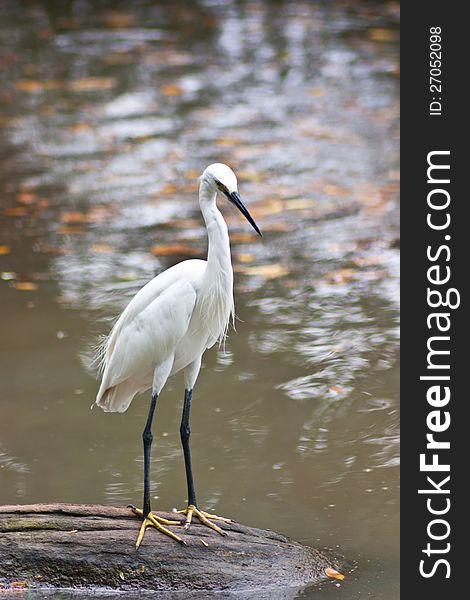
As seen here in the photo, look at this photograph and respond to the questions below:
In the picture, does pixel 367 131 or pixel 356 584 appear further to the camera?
pixel 367 131

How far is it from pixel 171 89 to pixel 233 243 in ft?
15.2

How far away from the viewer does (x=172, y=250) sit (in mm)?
8367

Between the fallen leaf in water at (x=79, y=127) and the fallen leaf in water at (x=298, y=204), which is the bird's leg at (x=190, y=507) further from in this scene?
the fallen leaf in water at (x=79, y=127)

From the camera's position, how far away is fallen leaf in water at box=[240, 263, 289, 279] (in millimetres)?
7973

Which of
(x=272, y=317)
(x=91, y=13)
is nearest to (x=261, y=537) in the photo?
(x=272, y=317)

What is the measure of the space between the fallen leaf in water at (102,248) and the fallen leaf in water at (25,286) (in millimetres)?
768

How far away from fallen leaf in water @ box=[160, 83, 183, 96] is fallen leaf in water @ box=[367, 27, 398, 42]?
3204 mm

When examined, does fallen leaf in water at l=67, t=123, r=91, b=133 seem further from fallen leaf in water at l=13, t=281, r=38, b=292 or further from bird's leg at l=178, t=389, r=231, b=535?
bird's leg at l=178, t=389, r=231, b=535

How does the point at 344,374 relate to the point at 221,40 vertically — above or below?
below

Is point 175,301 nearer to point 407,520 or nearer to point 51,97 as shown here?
point 407,520

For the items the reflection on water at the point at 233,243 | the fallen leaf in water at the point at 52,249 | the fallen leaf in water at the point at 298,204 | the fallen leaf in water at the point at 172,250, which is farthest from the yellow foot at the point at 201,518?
the fallen leaf in water at the point at 298,204

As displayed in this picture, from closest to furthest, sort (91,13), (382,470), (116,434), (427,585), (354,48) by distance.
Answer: (427,585) → (382,470) → (116,434) → (354,48) → (91,13)

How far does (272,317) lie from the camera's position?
23.8ft

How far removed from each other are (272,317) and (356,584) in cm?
299
